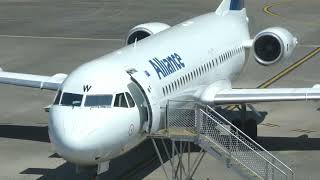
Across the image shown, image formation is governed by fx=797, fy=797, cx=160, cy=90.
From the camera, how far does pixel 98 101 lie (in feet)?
60.2

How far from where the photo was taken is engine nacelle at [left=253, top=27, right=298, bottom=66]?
25953mm

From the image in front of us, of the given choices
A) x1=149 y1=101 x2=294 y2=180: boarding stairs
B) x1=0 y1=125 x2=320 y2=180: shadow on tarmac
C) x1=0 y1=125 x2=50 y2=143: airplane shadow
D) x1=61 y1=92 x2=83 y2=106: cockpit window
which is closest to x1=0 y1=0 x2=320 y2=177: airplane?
x1=61 y1=92 x2=83 y2=106: cockpit window

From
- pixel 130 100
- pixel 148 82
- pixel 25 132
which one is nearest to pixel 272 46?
pixel 148 82

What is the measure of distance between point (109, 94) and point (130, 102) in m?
0.58

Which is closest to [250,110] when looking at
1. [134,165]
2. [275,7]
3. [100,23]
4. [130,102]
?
[134,165]

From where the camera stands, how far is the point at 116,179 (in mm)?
21141

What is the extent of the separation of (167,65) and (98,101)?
3652mm

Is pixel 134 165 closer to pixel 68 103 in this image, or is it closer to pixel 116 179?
pixel 116 179

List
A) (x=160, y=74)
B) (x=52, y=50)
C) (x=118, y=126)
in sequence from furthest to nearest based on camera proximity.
Result: (x=52, y=50), (x=160, y=74), (x=118, y=126)

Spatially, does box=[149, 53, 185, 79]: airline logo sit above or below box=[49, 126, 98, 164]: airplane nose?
above

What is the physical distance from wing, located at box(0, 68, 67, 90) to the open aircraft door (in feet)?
15.5

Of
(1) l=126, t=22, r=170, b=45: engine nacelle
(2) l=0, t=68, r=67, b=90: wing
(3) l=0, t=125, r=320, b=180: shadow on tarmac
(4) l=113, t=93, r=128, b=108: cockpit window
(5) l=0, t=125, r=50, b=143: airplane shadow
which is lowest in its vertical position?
(3) l=0, t=125, r=320, b=180: shadow on tarmac

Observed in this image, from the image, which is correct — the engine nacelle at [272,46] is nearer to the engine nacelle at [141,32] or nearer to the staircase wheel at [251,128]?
the staircase wheel at [251,128]

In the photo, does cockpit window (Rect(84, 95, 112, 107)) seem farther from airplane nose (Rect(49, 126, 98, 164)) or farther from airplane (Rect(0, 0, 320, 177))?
airplane nose (Rect(49, 126, 98, 164))
